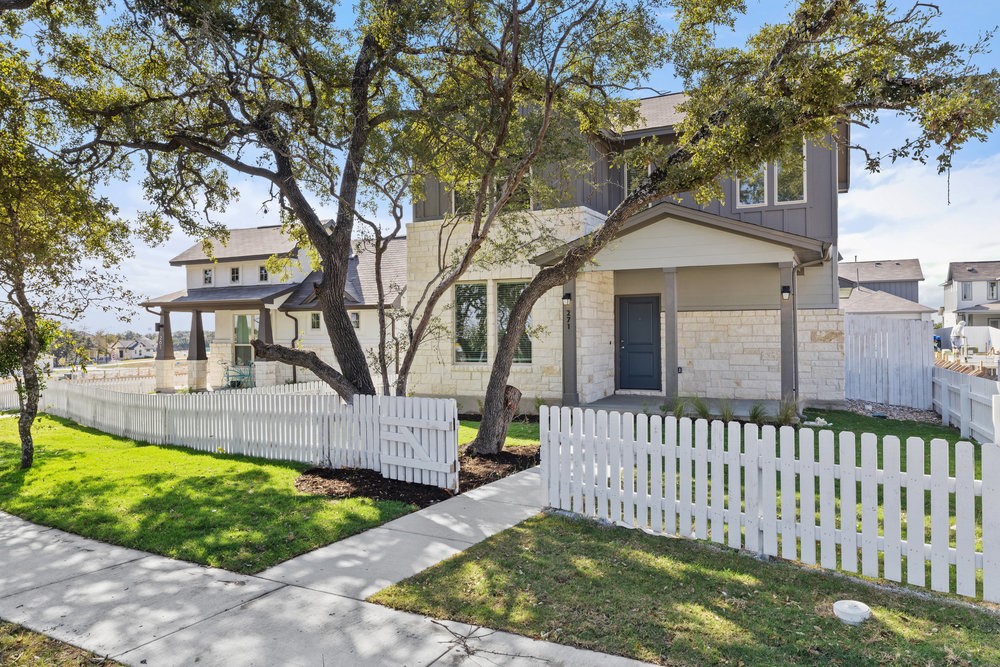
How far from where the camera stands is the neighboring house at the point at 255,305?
20.9 meters

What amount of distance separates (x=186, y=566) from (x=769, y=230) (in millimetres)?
9544

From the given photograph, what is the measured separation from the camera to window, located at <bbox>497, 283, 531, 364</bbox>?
13047 millimetres

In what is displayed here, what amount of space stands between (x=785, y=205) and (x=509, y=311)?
621cm

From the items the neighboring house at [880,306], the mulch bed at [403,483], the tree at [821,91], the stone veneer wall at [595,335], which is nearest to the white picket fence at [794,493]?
the mulch bed at [403,483]

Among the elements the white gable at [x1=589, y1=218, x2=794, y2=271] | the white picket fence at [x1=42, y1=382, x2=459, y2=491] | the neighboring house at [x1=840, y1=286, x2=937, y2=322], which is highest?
the white gable at [x1=589, y1=218, x2=794, y2=271]

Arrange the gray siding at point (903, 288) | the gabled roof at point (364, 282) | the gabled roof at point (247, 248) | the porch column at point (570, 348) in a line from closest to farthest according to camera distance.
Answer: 1. the porch column at point (570, 348)
2. the gabled roof at point (364, 282)
3. the gabled roof at point (247, 248)
4. the gray siding at point (903, 288)

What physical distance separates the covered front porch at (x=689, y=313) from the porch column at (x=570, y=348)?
20mm

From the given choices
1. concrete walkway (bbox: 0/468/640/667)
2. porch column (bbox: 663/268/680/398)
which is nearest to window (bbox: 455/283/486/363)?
porch column (bbox: 663/268/680/398)

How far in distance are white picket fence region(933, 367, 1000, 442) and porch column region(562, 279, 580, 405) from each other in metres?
6.17

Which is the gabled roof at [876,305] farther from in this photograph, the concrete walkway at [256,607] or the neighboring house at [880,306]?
the concrete walkway at [256,607]

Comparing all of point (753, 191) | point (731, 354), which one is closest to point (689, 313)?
point (731, 354)

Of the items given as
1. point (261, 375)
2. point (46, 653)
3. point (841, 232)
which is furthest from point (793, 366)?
point (261, 375)

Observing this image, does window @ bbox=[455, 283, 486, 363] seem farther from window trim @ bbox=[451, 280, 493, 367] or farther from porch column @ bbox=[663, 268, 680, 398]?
porch column @ bbox=[663, 268, 680, 398]

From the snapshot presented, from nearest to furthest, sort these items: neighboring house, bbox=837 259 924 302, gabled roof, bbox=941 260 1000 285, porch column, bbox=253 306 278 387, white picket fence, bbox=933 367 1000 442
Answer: white picket fence, bbox=933 367 1000 442 < porch column, bbox=253 306 278 387 < neighboring house, bbox=837 259 924 302 < gabled roof, bbox=941 260 1000 285
